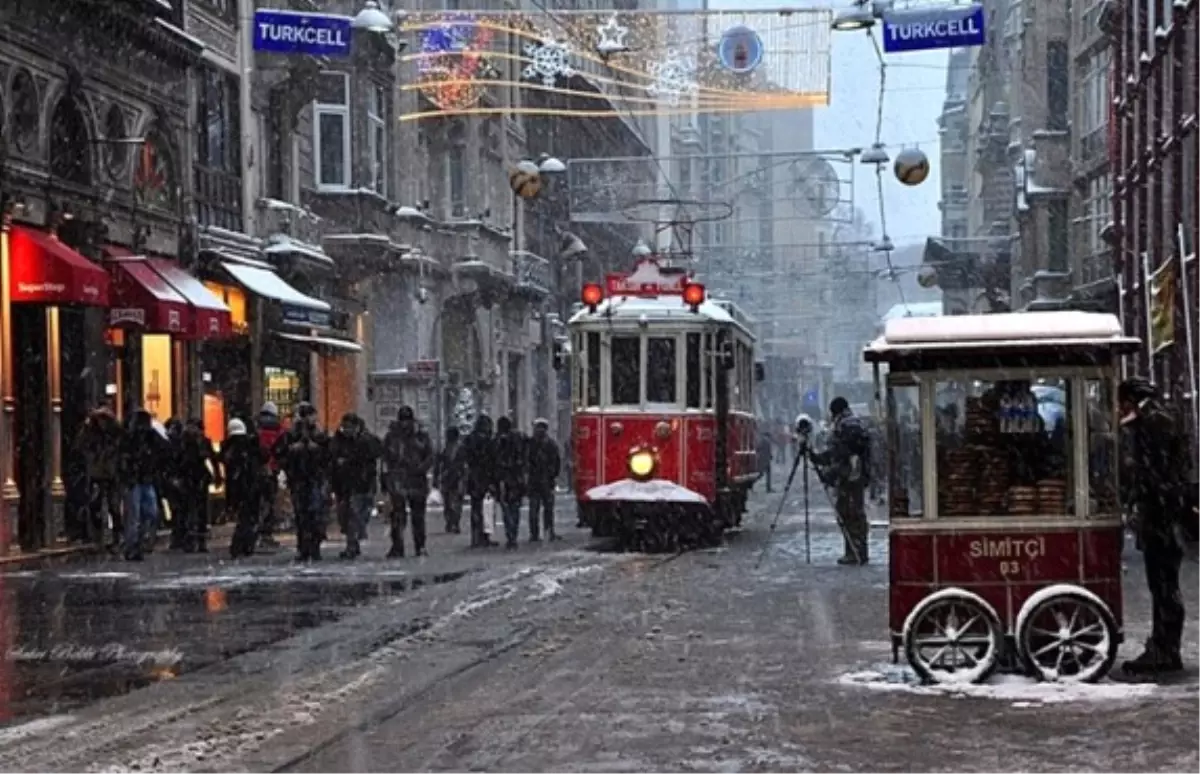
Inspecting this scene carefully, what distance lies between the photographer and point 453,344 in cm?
5244

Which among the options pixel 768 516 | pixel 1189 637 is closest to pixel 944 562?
pixel 1189 637

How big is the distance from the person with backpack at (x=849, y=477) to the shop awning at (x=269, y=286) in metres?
12.2

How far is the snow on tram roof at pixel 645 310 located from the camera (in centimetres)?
2742

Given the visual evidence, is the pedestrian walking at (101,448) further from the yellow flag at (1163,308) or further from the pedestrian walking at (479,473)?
the yellow flag at (1163,308)

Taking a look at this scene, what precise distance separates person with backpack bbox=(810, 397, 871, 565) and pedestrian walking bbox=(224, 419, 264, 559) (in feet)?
22.0

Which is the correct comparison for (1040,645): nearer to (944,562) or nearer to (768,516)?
(944,562)

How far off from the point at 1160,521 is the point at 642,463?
14.0 m

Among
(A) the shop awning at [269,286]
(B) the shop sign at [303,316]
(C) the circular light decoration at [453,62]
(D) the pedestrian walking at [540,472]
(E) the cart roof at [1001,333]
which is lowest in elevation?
(D) the pedestrian walking at [540,472]

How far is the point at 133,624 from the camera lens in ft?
56.5

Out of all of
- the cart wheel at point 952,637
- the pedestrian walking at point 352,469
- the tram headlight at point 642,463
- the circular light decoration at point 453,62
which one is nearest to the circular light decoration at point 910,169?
the circular light decoration at point 453,62

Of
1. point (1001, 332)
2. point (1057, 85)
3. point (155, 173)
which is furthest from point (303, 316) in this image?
point (1057, 85)

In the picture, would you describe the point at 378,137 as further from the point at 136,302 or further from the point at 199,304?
the point at 136,302

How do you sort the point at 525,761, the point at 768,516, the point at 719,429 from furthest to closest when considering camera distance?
1. the point at 768,516
2. the point at 719,429
3. the point at 525,761

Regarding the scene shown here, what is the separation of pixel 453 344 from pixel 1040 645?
1587 inches
